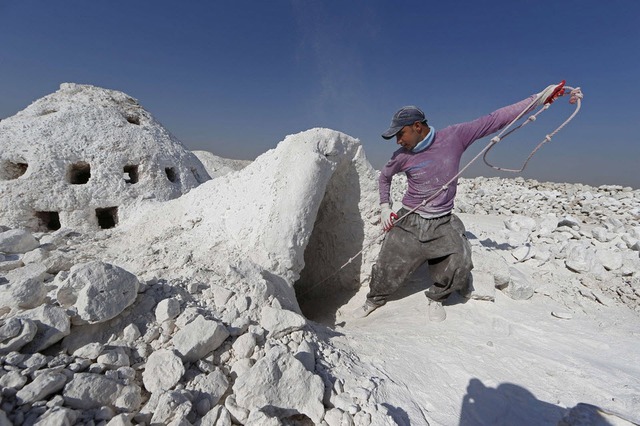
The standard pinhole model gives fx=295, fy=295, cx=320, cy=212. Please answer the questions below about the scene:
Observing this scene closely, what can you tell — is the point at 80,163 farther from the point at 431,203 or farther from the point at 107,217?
the point at 431,203

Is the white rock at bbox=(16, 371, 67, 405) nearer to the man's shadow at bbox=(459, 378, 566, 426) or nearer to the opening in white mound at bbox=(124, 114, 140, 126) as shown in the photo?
the man's shadow at bbox=(459, 378, 566, 426)

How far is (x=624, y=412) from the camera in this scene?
1.92 metres

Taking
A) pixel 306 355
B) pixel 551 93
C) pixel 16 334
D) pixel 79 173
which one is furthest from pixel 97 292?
pixel 79 173

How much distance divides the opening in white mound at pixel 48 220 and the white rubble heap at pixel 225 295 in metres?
2.79

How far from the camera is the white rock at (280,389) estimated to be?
5.19 feet

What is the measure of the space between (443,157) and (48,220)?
713 cm

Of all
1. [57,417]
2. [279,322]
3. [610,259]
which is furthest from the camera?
[610,259]

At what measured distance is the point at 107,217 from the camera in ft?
20.3

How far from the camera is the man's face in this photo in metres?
2.81

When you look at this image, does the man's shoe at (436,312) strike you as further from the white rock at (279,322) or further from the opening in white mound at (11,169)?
the opening in white mound at (11,169)

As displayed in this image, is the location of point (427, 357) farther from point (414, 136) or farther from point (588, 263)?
point (588, 263)

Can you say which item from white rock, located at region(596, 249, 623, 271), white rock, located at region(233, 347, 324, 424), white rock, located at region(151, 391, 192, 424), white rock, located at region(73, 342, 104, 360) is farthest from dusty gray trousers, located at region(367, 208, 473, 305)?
white rock, located at region(73, 342, 104, 360)

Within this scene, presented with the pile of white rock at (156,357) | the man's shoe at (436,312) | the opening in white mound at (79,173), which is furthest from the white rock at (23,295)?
the opening in white mound at (79,173)

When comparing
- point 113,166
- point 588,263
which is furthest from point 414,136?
point 113,166
